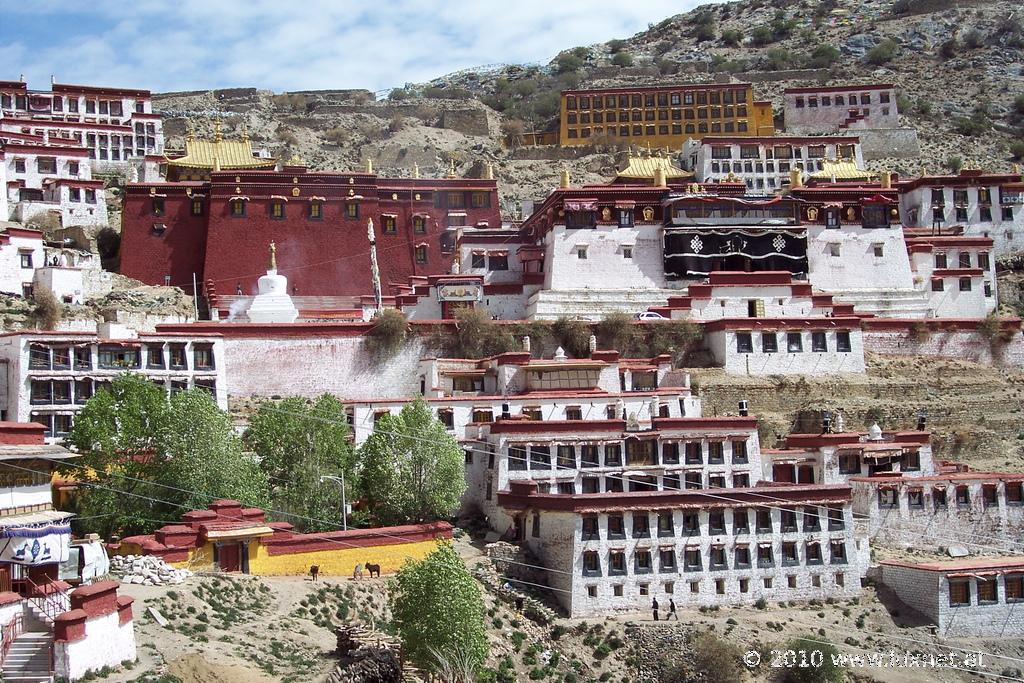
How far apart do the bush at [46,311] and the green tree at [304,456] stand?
48.0 feet

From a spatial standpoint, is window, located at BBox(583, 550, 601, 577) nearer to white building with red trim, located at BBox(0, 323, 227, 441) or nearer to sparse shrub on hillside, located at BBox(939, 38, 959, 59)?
white building with red trim, located at BBox(0, 323, 227, 441)

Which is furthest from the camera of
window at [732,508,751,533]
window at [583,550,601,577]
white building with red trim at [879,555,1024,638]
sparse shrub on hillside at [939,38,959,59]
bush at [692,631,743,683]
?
sparse shrub on hillside at [939,38,959,59]

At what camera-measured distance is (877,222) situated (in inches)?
2517

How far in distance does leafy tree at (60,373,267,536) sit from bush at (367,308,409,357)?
12.6 m

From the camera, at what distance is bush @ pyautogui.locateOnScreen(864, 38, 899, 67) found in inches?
4471

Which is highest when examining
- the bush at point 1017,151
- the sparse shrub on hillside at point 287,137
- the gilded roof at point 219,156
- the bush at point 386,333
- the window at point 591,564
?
the sparse shrub on hillside at point 287,137

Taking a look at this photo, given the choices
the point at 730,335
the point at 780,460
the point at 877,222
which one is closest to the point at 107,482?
the point at 780,460

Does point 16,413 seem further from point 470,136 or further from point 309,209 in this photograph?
point 470,136

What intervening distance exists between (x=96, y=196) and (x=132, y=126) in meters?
15.9

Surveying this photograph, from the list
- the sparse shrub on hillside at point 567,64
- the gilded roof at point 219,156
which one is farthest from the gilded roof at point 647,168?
the sparse shrub on hillside at point 567,64

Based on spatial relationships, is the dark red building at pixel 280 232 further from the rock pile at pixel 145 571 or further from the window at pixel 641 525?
the rock pile at pixel 145 571

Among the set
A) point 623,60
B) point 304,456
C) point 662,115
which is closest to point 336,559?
point 304,456

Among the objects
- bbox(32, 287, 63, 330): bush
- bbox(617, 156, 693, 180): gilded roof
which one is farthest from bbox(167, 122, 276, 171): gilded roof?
bbox(617, 156, 693, 180): gilded roof

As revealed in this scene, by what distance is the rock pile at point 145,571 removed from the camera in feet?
106
